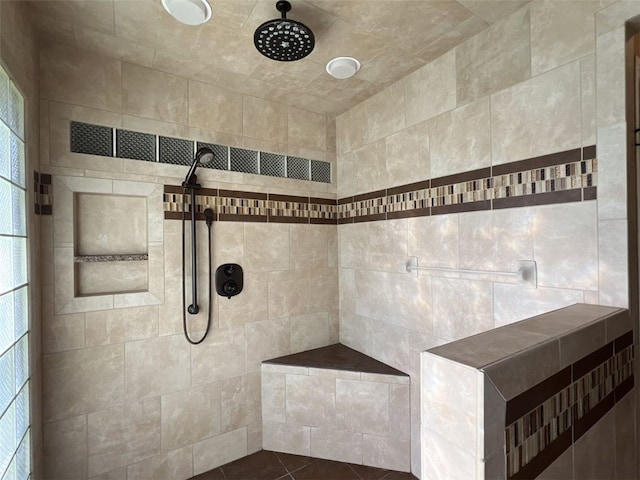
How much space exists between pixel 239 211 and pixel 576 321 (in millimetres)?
1862

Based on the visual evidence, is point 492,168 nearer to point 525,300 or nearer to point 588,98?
point 588,98

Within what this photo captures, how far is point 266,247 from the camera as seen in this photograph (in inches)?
89.7

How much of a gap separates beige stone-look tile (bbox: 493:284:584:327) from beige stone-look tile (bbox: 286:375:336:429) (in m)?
1.15

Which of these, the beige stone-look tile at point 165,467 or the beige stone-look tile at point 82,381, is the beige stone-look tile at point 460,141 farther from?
the beige stone-look tile at point 165,467

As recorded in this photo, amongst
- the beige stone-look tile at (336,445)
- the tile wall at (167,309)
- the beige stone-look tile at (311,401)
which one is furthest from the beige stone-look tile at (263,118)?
the beige stone-look tile at (336,445)

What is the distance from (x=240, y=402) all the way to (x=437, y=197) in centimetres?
186

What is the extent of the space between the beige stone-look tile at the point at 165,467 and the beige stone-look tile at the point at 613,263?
233cm

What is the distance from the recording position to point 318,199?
8.36 feet

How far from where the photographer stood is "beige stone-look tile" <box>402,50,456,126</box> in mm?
1783

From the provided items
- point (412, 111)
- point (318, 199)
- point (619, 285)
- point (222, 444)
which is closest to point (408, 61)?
point (412, 111)

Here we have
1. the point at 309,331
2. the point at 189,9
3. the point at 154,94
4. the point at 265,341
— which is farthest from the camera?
the point at 309,331

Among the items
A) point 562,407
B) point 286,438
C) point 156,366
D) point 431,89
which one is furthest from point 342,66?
point 286,438

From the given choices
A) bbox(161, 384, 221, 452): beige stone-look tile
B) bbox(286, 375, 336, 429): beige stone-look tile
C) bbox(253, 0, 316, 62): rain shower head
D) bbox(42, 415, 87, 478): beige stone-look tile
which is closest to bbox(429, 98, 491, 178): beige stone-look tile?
bbox(253, 0, 316, 62): rain shower head

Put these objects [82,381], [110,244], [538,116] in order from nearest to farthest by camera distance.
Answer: [538,116] → [82,381] → [110,244]
